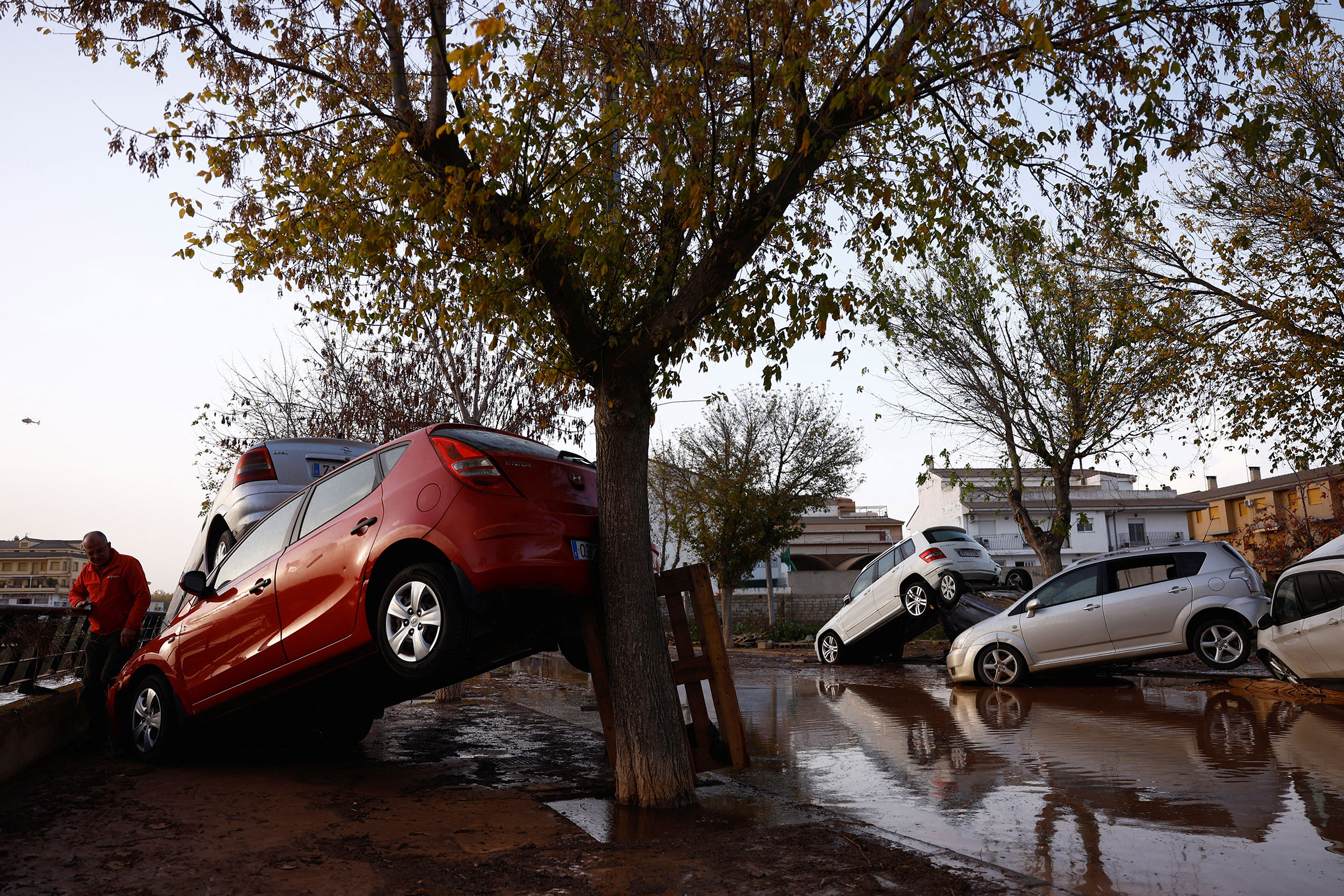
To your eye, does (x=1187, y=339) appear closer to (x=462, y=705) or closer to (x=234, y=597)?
(x=462, y=705)

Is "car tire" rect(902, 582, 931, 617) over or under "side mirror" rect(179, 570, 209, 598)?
over

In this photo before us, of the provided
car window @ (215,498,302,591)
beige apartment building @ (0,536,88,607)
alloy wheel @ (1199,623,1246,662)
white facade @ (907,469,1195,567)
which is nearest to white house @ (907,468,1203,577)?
white facade @ (907,469,1195,567)

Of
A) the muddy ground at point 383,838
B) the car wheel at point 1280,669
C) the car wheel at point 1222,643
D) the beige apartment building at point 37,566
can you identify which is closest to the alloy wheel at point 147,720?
the muddy ground at point 383,838

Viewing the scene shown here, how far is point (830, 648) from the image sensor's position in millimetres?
18922

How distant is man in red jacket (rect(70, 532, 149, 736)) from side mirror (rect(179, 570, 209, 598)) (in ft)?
5.19

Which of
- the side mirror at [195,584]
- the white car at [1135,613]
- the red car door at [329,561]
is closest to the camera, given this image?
the red car door at [329,561]

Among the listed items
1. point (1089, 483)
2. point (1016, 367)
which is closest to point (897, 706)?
point (1016, 367)

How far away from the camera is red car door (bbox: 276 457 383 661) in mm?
5965

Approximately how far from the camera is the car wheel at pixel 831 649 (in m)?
18.7

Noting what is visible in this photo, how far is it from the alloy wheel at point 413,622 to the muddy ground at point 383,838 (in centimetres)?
106

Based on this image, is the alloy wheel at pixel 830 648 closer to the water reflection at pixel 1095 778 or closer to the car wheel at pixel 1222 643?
the water reflection at pixel 1095 778

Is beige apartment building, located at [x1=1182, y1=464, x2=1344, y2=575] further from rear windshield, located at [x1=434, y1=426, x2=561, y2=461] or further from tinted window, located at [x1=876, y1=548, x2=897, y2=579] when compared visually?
rear windshield, located at [x1=434, y1=426, x2=561, y2=461]

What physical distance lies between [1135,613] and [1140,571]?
61 cm

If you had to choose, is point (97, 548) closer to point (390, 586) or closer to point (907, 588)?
point (390, 586)
